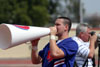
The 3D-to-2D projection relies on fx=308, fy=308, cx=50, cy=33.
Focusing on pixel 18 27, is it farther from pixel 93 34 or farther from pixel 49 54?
pixel 93 34

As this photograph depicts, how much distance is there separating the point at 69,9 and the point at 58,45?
67626 mm

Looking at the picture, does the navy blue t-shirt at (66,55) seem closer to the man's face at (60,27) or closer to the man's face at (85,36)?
the man's face at (60,27)

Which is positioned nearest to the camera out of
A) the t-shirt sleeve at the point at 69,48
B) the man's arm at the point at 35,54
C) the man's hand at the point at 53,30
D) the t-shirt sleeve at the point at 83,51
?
the man's hand at the point at 53,30

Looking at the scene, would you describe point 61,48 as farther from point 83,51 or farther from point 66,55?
point 83,51

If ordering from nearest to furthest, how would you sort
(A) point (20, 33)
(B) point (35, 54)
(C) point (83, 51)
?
1. (A) point (20, 33)
2. (B) point (35, 54)
3. (C) point (83, 51)

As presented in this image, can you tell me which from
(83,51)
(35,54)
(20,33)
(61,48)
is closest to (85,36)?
(83,51)

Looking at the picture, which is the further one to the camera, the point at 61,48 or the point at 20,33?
the point at 61,48

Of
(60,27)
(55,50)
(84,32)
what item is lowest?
(84,32)

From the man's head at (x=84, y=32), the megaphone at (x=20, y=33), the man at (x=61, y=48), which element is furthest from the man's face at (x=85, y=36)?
the megaphone at (x=20, y=33)

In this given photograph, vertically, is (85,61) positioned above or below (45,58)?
below

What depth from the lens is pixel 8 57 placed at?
44.4ft

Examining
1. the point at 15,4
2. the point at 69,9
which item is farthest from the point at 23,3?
the point at 69,9

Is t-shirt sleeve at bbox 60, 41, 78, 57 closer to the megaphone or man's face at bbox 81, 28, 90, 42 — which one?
the megaphone

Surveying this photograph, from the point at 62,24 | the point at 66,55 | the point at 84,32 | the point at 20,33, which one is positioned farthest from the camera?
the point at 84,32
